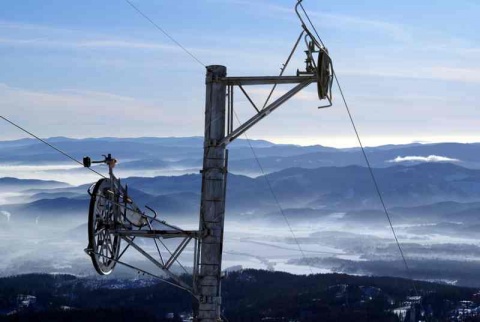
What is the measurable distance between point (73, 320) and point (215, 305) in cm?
16999

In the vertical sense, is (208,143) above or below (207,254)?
above

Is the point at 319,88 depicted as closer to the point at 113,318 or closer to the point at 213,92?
the point at 213,92

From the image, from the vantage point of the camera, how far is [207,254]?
14.1 m

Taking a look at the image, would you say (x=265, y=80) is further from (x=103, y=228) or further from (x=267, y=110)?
(x=103, y=228)

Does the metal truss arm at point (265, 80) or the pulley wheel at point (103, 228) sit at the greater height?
the metal truss arm at point (265, 80)

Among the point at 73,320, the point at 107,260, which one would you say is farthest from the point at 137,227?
the point at 73,320

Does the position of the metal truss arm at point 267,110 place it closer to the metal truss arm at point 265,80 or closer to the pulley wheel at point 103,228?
the metal truss arm at point 265,80

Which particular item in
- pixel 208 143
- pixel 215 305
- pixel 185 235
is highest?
pixel 208 143

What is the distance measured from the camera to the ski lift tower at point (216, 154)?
45.1ft

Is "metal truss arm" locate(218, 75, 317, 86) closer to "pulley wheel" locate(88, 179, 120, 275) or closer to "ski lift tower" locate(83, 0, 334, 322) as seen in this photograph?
"ski lift tower" locate(83, 0, 334, 322)

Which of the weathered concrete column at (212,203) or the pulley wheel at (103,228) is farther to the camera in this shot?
the weathered concrete column at (212,203)

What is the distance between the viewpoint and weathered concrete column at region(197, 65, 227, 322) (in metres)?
13.9

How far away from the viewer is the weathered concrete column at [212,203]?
45.5 feet

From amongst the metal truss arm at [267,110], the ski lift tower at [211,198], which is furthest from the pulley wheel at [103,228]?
the metal truss arm at [267,110]
